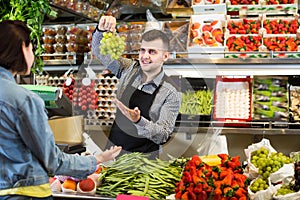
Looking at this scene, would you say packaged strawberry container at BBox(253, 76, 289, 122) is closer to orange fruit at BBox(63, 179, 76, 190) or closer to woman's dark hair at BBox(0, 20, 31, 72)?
orange fruit at BBox(63, 179, 76, 190)

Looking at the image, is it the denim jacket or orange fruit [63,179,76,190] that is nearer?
the denim jacket

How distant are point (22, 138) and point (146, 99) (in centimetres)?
109

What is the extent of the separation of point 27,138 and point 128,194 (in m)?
0.86

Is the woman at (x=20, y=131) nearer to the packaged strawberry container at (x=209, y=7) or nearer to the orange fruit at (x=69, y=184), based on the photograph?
the orange fruit at (x=69, y=184)

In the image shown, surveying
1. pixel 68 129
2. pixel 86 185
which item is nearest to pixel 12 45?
pixel 86 185

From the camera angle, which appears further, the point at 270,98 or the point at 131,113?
the point at 270,98

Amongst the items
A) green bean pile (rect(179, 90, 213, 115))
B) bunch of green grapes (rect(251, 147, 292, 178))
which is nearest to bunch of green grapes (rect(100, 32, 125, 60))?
green bean pile (rect(179, 90, 213, 115))

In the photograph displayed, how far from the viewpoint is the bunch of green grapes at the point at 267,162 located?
2.56 metres

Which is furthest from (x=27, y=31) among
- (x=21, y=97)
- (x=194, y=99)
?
(x=194, y=99)

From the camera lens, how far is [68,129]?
3746mm

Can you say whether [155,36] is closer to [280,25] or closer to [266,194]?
[266,194]

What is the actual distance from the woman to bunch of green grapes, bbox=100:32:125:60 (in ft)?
3.07

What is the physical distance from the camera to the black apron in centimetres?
288

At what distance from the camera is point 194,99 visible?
357cm
